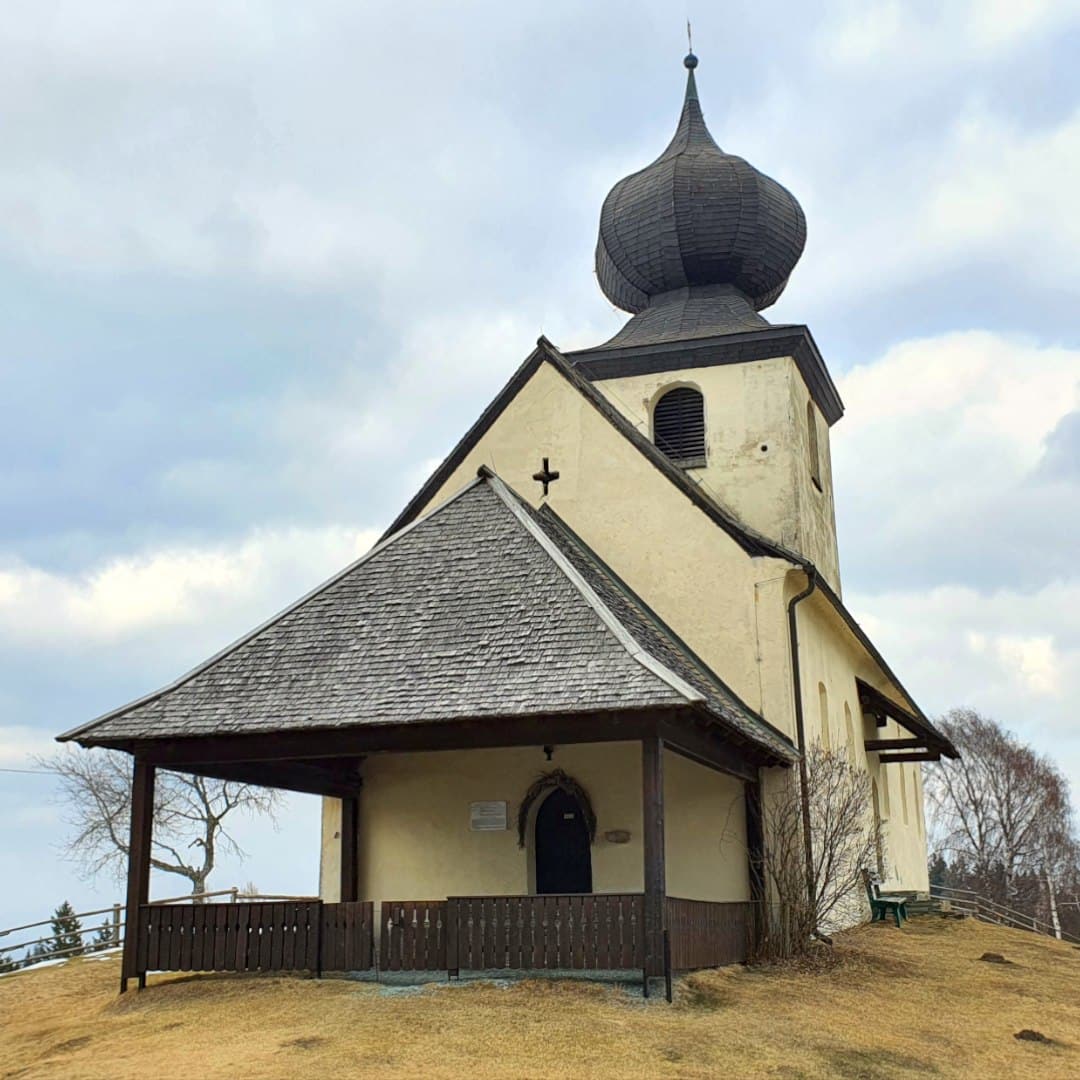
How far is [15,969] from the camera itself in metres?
21.0

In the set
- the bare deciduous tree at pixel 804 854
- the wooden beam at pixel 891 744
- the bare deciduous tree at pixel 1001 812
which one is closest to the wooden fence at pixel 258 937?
the bare deciduous tree at pixel 804 854

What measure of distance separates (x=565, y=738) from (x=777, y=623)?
530cm

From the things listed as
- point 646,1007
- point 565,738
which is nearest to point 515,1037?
point 646,1007

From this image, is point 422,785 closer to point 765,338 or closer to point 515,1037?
point 515,1037

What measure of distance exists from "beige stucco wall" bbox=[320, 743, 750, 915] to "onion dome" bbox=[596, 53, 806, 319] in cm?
985

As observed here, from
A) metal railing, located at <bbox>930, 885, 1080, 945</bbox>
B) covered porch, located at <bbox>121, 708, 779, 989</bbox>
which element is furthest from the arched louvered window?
metal railing, located at <bbox>930, 885, 1080, 945</bbox>

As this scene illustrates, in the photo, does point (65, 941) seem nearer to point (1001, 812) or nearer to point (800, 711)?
point (800, 711)

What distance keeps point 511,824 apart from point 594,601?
3839 millimetres

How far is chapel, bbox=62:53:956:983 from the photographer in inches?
540

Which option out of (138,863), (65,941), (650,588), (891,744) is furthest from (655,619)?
(65,941)

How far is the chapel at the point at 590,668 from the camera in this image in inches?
540

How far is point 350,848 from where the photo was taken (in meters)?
17.8

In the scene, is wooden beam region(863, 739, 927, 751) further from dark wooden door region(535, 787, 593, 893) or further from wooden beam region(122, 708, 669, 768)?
wooden beam region(122, 708, 669, 768)

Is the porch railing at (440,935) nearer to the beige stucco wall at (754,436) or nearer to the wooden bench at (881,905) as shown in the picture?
the wooden bench at (881,905)
